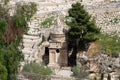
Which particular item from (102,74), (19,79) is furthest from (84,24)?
(19,79)

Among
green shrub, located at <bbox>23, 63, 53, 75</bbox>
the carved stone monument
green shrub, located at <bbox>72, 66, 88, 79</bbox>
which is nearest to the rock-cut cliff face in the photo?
the carved stone monument

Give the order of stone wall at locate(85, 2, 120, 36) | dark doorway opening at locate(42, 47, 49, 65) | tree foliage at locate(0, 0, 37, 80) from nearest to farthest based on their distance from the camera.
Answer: tree foliage at locate(0, 0, 37, 80) → dark doorway opening at locate(42, 47, 49, 65) → stone wall at locate(85, 2, 120, 36)

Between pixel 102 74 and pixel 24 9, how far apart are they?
993cm

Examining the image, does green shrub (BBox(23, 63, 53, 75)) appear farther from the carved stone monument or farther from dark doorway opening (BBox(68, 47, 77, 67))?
dark doorway opening (BBox(68, 47, 77, 67))

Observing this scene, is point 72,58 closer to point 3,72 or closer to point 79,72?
point 79,72

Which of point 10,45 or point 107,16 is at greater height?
point 10,45

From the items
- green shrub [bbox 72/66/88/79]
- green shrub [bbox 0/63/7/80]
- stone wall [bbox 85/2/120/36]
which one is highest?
stone wall [bbox 85/2/120/36]

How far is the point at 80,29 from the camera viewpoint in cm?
3700

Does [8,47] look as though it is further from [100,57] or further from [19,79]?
[100,57]

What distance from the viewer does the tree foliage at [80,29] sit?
37.1 metres

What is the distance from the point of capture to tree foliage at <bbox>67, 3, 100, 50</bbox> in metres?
37.1

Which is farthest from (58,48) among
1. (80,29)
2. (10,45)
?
(10,45)

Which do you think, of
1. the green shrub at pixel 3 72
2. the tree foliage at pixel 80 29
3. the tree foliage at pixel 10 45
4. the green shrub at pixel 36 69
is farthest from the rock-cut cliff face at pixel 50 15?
the green shrub at pixel 3 72

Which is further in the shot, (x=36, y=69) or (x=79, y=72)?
(x=79, y=72)
